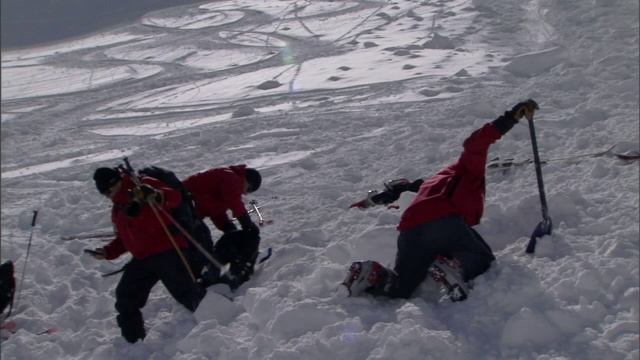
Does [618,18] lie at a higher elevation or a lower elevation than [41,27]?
higher

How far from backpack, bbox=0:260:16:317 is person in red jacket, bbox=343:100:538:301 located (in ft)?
8.40

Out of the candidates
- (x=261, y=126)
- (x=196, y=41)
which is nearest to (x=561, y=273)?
(x=261, y=126)

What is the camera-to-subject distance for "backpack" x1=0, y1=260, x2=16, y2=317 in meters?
4.88

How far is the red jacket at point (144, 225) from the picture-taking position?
432 centimetres

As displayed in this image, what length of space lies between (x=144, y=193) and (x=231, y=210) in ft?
3.60

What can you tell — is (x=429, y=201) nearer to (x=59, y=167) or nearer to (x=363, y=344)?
(x=363, y=344)

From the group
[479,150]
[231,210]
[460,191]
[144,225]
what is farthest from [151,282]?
[479,150]

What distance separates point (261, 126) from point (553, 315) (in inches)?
255

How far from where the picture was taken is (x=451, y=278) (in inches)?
149

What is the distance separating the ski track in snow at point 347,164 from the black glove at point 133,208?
2.38 ft

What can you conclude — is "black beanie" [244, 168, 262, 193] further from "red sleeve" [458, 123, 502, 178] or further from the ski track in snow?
"red sleeve" [458, 123, 502, 178]

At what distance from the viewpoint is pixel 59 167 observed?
29.1 ft

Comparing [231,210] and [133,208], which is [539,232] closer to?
[231,210]

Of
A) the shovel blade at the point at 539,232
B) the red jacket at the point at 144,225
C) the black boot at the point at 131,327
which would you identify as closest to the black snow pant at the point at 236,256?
the red jacket at the point at 144,225
